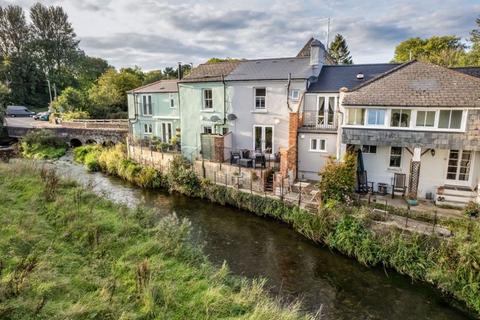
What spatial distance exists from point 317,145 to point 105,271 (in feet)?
45.9

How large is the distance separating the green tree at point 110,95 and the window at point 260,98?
107 feet

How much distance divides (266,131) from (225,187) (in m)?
5.36

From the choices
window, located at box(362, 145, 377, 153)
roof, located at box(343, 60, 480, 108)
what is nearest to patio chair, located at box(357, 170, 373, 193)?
window, located at box(362, 145, 377, 153)

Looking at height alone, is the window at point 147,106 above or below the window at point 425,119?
above

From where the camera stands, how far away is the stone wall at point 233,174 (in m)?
17.8

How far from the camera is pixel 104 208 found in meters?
13.8

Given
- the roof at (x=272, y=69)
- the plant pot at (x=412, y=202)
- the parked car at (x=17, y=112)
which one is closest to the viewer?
the plant pot at (x=412, y=202)

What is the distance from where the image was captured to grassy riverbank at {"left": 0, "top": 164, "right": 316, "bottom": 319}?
6.51 metres

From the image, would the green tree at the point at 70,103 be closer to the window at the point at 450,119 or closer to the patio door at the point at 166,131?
the patio door at the point at 166,131

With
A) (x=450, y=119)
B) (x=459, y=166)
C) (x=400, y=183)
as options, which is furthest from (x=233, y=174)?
(x=459, y=166)

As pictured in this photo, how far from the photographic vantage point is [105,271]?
8.42m

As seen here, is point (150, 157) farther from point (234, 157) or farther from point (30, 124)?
point (30, 124)

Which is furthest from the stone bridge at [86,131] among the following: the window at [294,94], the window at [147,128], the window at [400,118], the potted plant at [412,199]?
the potted plant at [412,199]

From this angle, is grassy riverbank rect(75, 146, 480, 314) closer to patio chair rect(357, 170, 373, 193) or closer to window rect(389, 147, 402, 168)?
patio chair rect(357, 170, 373, 193)
